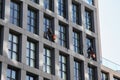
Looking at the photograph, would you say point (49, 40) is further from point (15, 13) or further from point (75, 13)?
point (75, 13)

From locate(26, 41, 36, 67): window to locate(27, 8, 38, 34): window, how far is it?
6.03 ft

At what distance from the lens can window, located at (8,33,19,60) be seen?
64.7 meters

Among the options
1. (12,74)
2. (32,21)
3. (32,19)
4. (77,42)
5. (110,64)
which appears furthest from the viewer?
(110,64)

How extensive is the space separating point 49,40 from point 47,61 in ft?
9.37

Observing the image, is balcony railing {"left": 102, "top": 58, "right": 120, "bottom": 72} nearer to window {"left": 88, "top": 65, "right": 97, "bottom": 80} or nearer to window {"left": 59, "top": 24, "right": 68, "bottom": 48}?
window {"left": 88, "top": 65, "right": 97, "bottom": 80}

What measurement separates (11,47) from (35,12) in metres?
7.42

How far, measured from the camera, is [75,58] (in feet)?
240

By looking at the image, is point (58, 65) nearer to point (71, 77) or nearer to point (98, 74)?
point (71, 77)

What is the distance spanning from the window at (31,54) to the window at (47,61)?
1.71m

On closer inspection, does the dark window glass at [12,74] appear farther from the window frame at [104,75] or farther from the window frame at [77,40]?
the window frame at [104,75]

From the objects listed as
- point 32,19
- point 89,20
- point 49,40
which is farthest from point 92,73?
point 32,19

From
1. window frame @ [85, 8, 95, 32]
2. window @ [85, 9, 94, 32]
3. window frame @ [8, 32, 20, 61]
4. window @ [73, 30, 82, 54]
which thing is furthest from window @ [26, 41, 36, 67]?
window @ [85, 9, 94, 32]

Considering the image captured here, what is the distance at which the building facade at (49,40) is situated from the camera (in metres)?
64.8

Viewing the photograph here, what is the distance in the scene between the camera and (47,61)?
6894 cm
